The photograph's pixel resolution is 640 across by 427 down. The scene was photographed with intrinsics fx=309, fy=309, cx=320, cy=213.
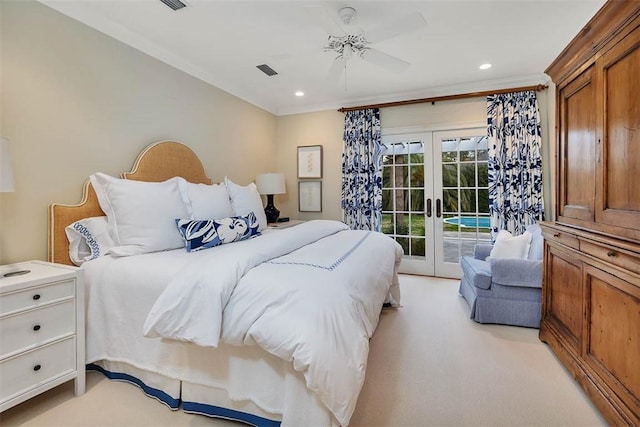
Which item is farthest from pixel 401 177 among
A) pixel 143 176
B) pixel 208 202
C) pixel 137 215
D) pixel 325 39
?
pixel 137 215

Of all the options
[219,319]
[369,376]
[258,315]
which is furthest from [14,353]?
[369,376]

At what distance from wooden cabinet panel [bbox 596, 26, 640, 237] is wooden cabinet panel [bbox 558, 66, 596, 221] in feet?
0.43

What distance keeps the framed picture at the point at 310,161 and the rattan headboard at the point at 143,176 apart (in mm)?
1786

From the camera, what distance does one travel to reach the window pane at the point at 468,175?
4.24 m

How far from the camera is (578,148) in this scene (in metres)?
2.02

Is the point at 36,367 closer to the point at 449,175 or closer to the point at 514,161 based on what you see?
the point at 449,175

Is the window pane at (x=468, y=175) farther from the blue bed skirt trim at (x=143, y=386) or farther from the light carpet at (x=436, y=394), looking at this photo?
the blue bed skirt trim at (x=143, y=386)

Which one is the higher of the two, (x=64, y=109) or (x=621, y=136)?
(x=64, y=109)

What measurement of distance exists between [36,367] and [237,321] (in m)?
1.19

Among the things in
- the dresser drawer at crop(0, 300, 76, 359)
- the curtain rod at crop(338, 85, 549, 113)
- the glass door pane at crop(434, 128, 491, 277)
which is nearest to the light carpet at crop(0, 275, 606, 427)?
the dresser drawer at crop(0, 300, 76, 359)

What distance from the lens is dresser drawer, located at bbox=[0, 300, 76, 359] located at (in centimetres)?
153

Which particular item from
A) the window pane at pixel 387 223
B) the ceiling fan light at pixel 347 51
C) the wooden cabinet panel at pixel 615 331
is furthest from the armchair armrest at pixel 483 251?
the ceiling fan light at pixel 347 51

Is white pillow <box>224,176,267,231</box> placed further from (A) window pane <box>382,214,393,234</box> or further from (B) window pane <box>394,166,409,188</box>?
(B) window pane <box>394,166,409,188</box>

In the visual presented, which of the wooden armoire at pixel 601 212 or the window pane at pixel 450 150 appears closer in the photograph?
the wooden armoire at pixel 601 212
